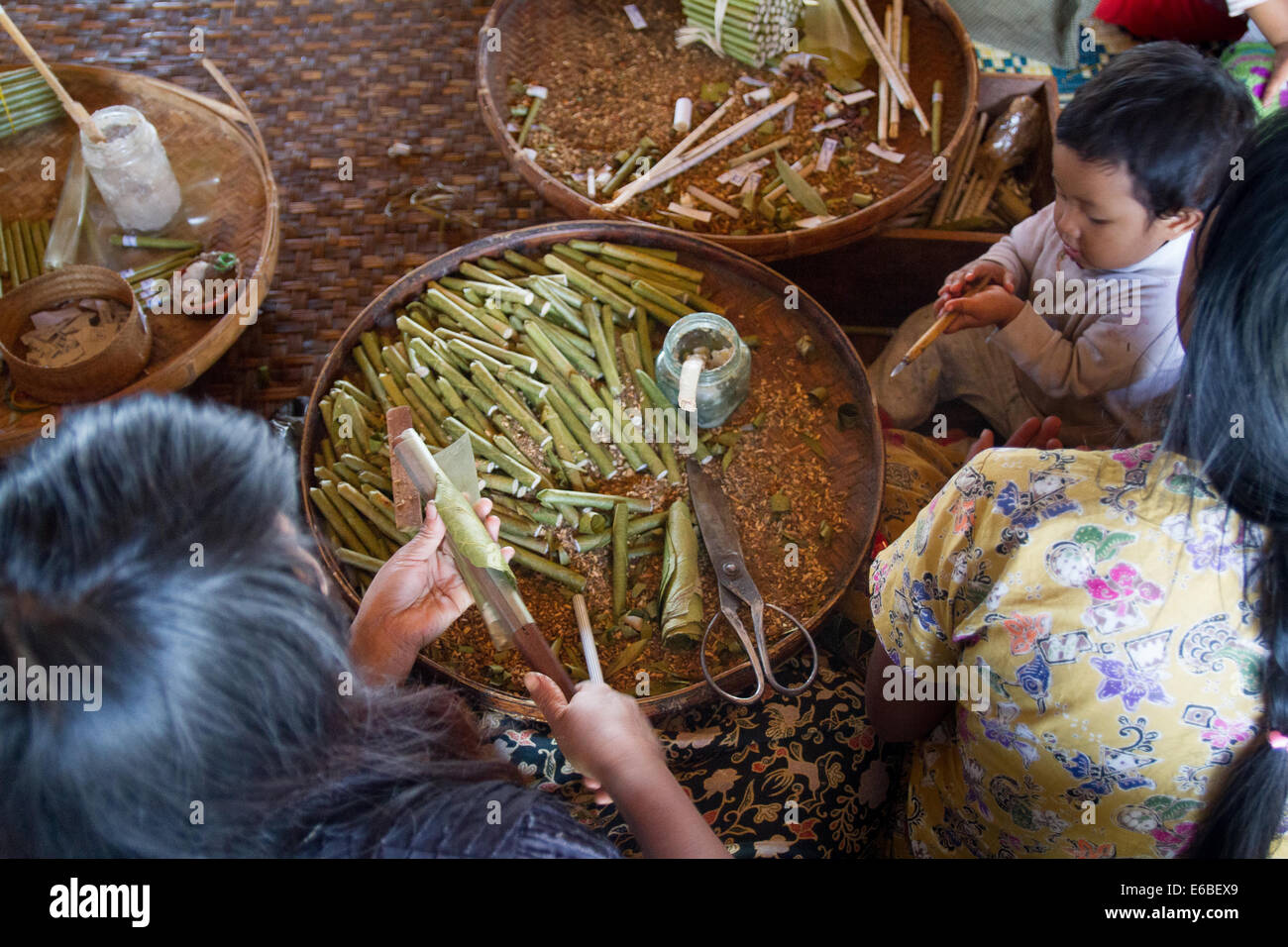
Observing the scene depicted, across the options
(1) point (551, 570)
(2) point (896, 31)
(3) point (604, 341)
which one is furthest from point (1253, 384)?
(2) point (896, 31)

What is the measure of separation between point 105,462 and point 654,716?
115 cm

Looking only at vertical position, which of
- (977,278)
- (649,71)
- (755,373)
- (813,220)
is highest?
(649,71)

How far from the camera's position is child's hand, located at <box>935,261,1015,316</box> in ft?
7.50

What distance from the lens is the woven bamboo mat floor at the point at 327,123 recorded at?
285 centimetres

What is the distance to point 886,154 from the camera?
2.78 meters

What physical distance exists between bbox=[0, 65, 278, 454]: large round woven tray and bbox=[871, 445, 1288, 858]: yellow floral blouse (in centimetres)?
199

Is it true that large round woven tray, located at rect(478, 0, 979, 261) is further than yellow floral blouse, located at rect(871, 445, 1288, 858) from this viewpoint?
Yes

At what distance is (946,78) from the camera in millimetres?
2885

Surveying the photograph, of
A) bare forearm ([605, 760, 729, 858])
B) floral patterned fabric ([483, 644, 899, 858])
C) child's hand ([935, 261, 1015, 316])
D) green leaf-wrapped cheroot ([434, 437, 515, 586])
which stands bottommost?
floral patterned fabric ([483, 644, 899, 858])

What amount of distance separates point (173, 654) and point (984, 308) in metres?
1.94

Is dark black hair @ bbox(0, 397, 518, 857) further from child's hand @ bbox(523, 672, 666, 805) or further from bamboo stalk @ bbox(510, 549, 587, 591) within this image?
bamboo stalk @ bbox(510, 549, 587, 591)

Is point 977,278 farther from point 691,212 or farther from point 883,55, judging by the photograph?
point 883,55

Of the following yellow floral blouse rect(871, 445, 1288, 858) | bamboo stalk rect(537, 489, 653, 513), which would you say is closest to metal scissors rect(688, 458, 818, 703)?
bamboo stalk rect(537, 489, 653, 513)

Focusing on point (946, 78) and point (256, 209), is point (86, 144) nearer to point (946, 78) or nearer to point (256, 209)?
point (256, 209)
